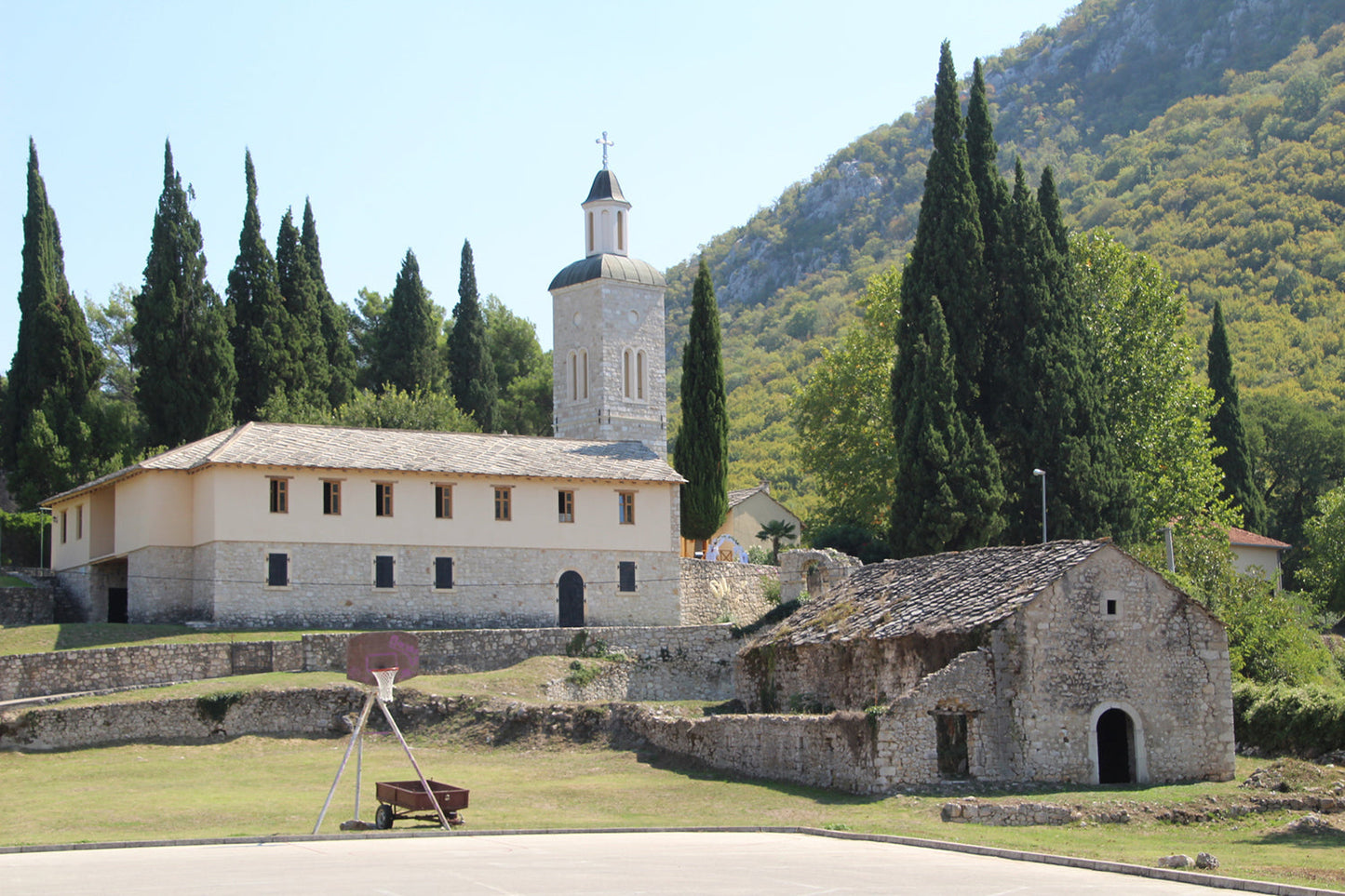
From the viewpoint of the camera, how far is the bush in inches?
1132

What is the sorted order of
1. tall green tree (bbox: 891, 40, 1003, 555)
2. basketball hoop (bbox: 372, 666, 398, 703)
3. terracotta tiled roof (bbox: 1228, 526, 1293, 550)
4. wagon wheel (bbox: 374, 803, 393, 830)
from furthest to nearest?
1. terracotta tiled roof (bbox: 1228, 526, 1293, 550)
2. tall green tree (bbox: 891, 40, 1003, 555)
3. basketball hoop (bbox: 372, 666, 398, 703)
4. wagon wheel (bbox: 374, 803, 393, 830)

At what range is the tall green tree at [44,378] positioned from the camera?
54.0m

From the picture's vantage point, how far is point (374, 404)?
203 feet

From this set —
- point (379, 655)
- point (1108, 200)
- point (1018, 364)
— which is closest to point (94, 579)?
point (379, 655)

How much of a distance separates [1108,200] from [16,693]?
9798 cm

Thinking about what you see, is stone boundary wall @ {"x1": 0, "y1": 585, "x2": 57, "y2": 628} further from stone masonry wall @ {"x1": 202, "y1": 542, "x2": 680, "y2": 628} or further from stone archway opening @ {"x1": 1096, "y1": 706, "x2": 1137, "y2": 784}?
stone archway opening @ {"x1": 1096, "y1": 706, "x2": 1137, "y2": 784}

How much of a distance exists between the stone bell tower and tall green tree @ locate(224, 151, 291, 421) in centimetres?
1156

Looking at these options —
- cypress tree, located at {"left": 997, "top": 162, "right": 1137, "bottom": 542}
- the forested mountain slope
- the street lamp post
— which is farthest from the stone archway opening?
the forested mountain slope

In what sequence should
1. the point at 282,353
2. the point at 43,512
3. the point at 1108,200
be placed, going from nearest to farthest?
the point at 43,512 < the point at 282,353 < the point at 1108,200

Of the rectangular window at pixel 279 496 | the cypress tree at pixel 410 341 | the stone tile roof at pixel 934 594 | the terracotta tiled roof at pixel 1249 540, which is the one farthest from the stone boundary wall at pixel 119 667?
the terracotta tiled roof at pixel 1249 540

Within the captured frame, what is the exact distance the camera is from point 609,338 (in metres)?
60.2

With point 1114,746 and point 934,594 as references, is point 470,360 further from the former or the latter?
point 1114,746

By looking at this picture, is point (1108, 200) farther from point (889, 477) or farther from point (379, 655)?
point (379, 655)

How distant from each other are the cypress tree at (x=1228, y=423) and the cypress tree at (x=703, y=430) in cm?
2453
